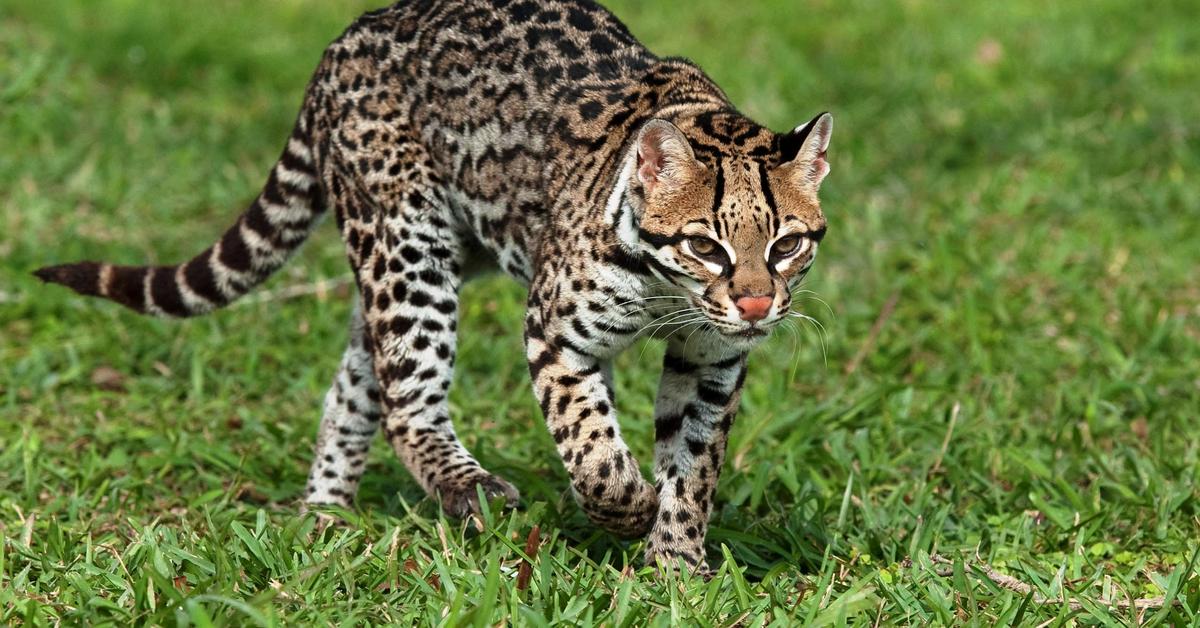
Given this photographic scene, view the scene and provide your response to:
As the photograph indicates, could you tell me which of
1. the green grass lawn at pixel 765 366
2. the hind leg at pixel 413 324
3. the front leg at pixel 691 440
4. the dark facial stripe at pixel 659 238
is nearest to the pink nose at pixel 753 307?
the dark facial stripe at pixel 659 238

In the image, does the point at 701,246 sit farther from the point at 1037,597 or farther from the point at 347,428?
the point at 347,428

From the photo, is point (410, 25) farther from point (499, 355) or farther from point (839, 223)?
point (839, 223)

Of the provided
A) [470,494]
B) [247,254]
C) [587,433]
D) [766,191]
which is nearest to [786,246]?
[766,191]

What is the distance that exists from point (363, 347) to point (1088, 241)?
14.3ft

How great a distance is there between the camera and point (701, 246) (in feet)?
15.5

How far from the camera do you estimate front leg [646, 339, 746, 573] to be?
17.6 ft

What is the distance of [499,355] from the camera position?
25.4 feet

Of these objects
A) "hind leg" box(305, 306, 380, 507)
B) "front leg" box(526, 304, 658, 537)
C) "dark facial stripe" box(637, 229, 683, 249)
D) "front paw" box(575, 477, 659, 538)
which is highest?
"dark facial stripe" box(637, 229, 683, 249)

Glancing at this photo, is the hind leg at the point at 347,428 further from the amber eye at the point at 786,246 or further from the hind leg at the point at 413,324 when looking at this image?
the amber eye at the point at 786,246

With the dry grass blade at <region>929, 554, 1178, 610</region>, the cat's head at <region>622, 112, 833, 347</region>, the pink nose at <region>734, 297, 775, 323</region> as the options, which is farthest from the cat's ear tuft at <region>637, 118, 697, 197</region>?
the dry grass blade at <region>929, 554, 1178, 610</region>

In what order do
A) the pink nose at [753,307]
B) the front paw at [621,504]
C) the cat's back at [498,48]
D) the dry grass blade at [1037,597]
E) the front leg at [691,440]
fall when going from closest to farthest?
the pink nose at [753,307] < the dry grass blade at [1037,597] < the front paw at [621,504] < the front leg at [691,440] < the cat's back at [498,48]

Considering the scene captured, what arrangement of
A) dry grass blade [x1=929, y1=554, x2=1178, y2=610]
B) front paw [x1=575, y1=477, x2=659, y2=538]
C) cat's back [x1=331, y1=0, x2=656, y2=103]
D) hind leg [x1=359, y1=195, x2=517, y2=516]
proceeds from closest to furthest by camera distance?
dry grass blade [x1=929, y1=554, x2=1178, y2=610]
front paw [x1=575, y1=477, x2=659, y2=538]
cat's back [x1=331, y1=0, x2=656, y2=103]
hind leg [x1=359, y1=195, x2=517, y2=516]

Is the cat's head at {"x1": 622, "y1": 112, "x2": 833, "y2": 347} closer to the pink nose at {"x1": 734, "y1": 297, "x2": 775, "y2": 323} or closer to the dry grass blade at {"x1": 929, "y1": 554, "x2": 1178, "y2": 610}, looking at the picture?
the pink nose at {"x1": 734, "y1": 297, "x2": 775, "y2": 323}

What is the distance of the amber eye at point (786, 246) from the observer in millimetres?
4715
